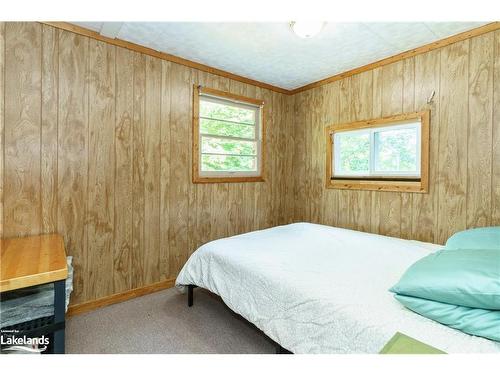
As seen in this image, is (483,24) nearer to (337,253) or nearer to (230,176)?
(337,253)

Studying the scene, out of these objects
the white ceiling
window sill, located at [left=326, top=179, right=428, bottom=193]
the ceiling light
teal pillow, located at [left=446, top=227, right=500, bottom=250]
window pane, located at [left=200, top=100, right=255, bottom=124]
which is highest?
the white ceiling

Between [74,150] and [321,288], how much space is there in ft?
7.06

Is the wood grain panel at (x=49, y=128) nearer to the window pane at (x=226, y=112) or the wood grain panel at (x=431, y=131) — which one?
the window pane at (x=226, y=112)

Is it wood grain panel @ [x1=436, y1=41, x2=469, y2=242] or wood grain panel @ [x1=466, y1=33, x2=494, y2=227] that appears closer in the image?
wood grain panel @ [x1=466, y1=33, x2=494, y2=227]

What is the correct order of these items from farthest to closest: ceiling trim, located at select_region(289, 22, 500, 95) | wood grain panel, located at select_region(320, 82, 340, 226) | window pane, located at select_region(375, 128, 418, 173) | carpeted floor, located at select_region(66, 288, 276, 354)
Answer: wood grain panel, located at select_region(320, 82, 340, 226)
window pane, located at select_region(375, 128, 418, 173)
ceiling trim, located at select_region(289, 22, 500, 95)
carpeted floor, located at select_region(66, 288, 276, 354)

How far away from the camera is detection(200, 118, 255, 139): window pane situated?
306 centimetres

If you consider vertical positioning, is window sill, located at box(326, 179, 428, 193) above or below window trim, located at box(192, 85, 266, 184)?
below

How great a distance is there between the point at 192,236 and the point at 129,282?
2.42 feet

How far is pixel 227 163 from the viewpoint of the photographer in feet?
10.7

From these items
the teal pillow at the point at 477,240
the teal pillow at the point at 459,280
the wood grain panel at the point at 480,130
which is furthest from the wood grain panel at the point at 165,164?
the wood grain panel at the point at 480,130

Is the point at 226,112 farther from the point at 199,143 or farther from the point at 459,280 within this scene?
the point at 459,280

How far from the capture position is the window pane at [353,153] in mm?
3117

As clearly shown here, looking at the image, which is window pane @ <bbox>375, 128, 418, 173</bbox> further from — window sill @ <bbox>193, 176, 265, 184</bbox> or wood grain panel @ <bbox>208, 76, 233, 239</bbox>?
wood grain panel @ <bbox>208, 76, 233, 239</bbox>

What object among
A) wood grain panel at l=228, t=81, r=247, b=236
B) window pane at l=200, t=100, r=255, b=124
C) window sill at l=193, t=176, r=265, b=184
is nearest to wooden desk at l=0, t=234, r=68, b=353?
window sill at l=193, t=176, r=265, b=184
